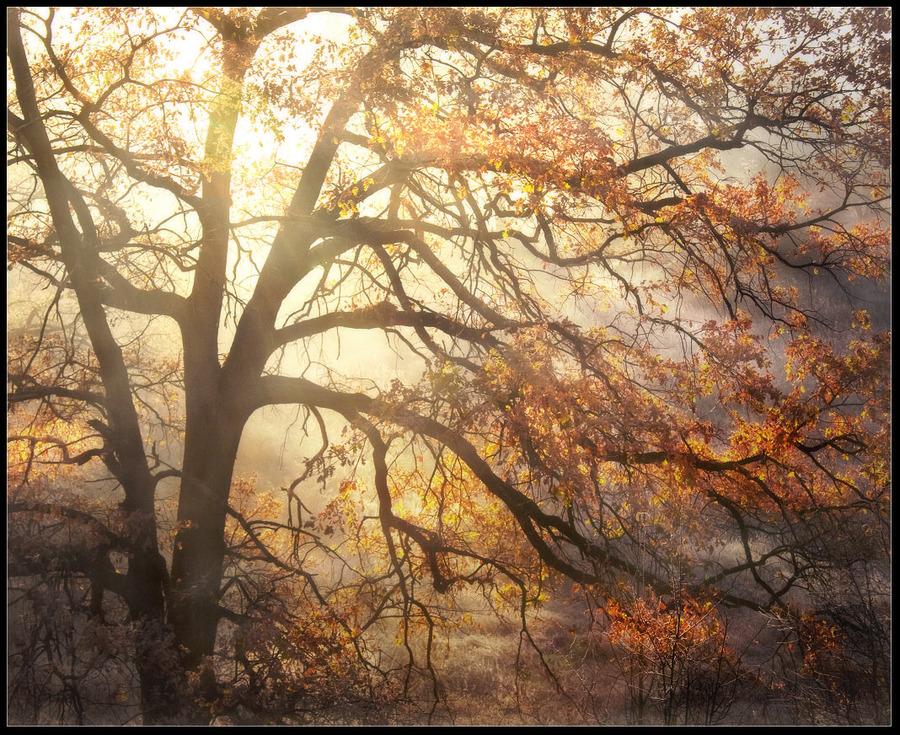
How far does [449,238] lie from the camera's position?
633cm

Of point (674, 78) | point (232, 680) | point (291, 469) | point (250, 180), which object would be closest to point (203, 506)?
point (232, 680)

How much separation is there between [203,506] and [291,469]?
28.8ft

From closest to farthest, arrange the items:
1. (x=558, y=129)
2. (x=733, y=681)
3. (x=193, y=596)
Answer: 1. (x=733, y=681)
2. (x=558, y=129)
3. (x=193, y=596)

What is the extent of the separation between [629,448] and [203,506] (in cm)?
385

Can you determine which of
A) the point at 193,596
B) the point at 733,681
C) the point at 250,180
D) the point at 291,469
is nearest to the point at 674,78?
the point at 250,180

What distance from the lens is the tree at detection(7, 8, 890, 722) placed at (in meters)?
5.61

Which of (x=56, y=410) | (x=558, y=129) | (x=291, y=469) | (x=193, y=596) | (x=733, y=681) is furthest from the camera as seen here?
(x=291, y=469)

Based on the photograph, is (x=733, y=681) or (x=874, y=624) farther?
(x=874, y=624)

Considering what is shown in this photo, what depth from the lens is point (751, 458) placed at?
18.9 feet

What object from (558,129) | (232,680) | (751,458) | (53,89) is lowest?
(232,680)

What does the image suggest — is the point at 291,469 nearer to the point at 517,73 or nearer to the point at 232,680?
the point at 232,680

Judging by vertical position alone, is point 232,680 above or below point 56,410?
below

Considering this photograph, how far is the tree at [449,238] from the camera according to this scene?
561 cm

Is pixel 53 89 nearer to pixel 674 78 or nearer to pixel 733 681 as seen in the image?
pixel 674 78
